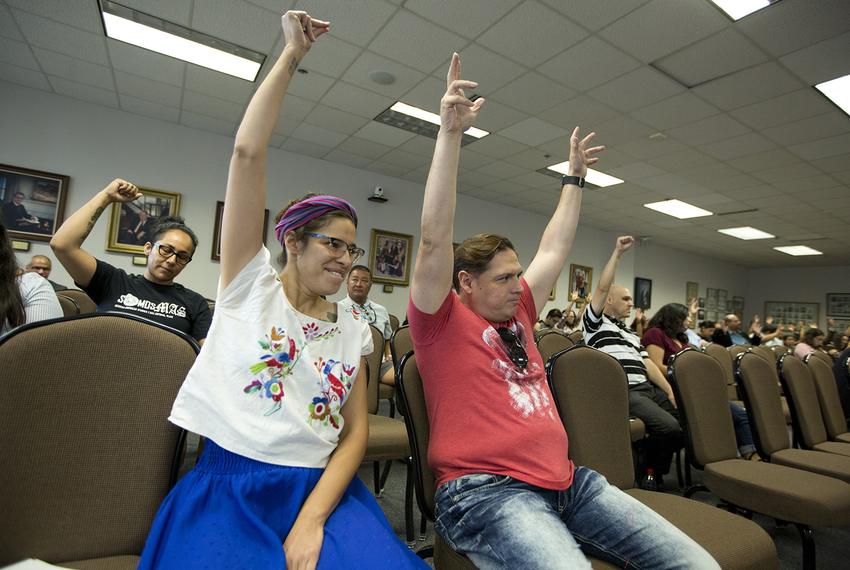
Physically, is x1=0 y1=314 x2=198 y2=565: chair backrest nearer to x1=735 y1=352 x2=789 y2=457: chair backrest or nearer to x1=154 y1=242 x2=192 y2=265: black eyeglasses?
x1=154 y1=242 x2=192 y2=265: black eyeglasses

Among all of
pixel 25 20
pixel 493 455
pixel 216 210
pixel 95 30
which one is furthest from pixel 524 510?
pixel 216 210

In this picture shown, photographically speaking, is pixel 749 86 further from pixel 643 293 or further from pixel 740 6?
pixel 643 293

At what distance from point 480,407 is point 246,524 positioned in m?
0.62

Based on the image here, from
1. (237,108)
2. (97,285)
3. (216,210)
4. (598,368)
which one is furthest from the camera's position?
(216,210)

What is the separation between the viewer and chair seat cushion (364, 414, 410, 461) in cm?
202

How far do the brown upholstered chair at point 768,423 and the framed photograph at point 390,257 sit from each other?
5276 mm

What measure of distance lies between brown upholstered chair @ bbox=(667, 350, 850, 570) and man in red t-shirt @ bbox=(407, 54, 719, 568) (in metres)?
0.93

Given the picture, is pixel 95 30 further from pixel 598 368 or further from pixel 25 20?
pixel 598 368

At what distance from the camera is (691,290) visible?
1191 cm

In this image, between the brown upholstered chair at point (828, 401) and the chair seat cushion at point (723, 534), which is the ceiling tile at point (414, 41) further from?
the brown upholstered chair at point (828, 401)

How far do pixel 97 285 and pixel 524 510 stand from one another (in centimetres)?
214

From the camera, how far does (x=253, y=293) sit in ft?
3.40

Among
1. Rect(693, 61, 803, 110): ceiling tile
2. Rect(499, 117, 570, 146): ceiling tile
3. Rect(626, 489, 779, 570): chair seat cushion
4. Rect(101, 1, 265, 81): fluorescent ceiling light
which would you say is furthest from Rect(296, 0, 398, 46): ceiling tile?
Rect(626, 489, 779, 570): chair seat cushion

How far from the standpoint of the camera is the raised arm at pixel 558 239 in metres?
1.69
